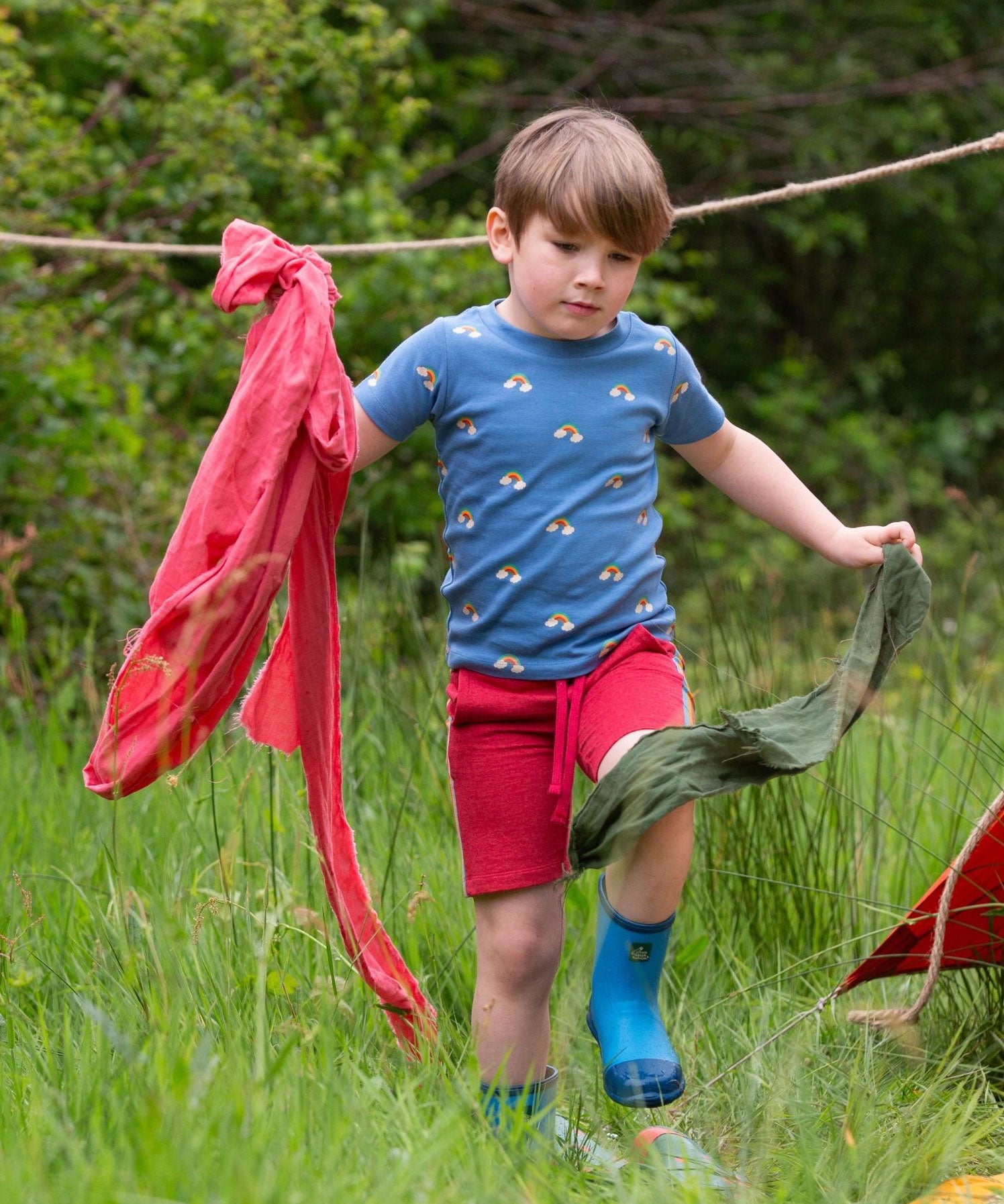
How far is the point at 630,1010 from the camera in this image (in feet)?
7.36

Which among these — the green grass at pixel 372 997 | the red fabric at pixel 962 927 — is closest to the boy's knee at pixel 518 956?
the green grass at pixel 372 997

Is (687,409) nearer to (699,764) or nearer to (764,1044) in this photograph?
(699,764)

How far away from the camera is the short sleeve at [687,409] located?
2463mm

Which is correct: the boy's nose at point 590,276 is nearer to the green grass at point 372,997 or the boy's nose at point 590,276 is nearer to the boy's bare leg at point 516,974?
the green grass at point 372,997

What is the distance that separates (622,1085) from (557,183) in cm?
133

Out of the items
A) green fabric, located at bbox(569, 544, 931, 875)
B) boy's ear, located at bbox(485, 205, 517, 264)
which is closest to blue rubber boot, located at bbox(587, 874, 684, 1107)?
green fabric, located at bbox(569, 544, 931, 875)

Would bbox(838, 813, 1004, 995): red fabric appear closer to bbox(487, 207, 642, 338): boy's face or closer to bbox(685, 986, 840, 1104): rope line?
bbox(685, 986, 840, 1104): rope line

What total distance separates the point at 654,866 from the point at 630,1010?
23cm

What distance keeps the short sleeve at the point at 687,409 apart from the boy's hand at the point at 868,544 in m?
0.30

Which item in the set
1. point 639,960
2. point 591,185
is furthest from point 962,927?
point 591,185

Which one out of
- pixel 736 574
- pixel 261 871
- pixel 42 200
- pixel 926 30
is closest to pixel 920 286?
pixel 926 30

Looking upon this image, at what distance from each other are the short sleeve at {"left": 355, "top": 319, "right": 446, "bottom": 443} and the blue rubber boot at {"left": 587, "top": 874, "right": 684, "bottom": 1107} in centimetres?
82

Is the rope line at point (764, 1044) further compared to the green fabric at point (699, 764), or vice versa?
the rope line at point (764, 1044)

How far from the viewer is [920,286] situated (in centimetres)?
1156
